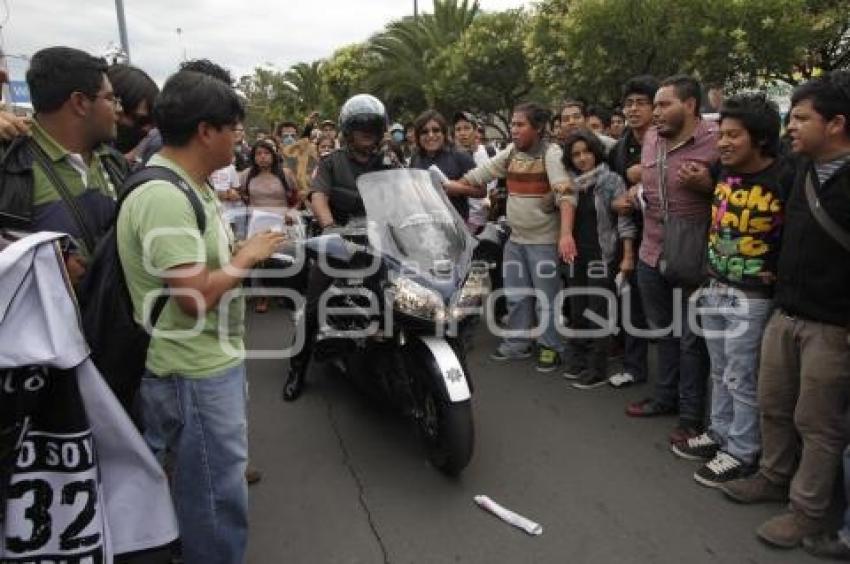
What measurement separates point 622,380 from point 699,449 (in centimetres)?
113

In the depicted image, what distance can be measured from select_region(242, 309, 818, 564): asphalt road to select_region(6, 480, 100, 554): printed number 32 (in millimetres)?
1036

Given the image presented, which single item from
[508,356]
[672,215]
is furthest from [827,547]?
[508,356]

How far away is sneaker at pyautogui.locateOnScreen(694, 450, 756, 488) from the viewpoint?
337cm

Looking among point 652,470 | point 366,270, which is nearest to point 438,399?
point 366,270

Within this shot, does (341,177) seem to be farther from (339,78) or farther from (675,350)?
(339,78)

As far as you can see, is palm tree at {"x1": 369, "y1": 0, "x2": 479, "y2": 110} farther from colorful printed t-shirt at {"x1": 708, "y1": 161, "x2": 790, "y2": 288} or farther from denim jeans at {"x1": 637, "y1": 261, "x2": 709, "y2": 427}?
colorful printed t-shirt at {"x1": 708, "y1": 161, "x2": 790, "y2": 288}

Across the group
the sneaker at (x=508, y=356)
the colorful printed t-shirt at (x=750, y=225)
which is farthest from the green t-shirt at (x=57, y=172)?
the sneaker at (x=508, y=356)

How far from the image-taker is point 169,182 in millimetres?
2057

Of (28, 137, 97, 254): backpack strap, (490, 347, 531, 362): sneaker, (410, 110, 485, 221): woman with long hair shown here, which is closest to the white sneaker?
(490, 347, 531, 362): sneaker

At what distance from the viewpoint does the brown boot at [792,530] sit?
9.34 feet

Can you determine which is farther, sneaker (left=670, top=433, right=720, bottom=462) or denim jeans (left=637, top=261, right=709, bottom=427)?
denim jeans (left=637, top=261, right=709, bottom=427)

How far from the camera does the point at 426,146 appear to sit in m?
5.62

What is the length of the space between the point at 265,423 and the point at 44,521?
236cm

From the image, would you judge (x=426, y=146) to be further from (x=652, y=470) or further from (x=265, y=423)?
(x=652, y=470)
